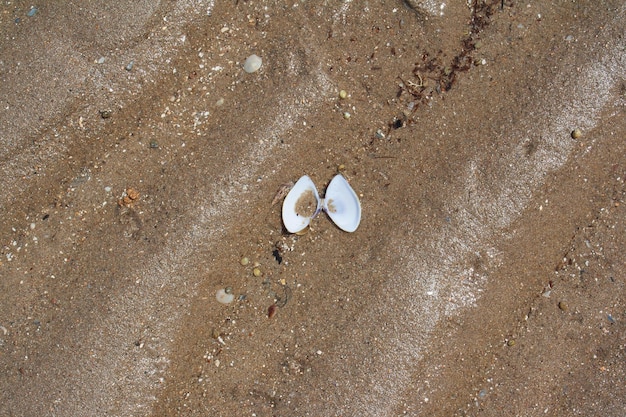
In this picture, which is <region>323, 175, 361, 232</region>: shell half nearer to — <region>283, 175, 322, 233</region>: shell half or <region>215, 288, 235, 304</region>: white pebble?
<region>283, 175, 322, 233</region>: shell half

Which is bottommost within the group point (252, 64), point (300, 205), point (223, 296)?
point (223, 296)

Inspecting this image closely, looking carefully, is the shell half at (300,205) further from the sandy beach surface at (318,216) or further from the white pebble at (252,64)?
the white pebble at (252,64)

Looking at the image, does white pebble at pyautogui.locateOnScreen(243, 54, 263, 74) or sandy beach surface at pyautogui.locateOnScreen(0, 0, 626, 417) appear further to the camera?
white pebble at pyautogui.locateOnScreen(243, 54, 263, 74)

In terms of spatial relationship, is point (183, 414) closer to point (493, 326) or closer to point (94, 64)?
point (493, 326)

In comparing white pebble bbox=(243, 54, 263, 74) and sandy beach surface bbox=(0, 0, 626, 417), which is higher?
white pebble bbox=(243, 54, 263, 74)

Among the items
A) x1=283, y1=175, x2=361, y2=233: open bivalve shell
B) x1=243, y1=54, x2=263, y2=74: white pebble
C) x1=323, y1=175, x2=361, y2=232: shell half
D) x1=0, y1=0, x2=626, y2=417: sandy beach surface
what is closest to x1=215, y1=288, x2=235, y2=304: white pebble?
x1=0, y1=0, x2=626, y2=417: sandy beach surface

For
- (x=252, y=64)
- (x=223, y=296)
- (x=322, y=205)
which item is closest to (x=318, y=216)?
(x=322, y=205)

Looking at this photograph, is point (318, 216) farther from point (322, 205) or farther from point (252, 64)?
point (252, 64)

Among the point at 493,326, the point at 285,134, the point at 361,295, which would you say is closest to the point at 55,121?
the point at 285,134
